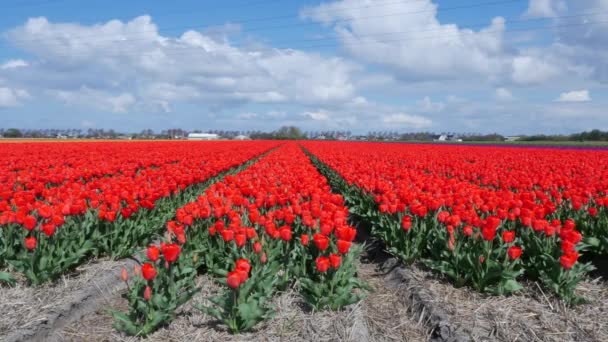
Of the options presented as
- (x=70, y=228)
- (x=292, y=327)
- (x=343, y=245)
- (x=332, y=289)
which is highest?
(x=343, y=245)

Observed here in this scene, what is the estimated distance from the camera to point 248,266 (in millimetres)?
3580

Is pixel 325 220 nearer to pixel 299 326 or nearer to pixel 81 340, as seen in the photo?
pixel 299 326

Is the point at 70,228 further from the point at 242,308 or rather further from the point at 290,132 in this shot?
the point at 290,132

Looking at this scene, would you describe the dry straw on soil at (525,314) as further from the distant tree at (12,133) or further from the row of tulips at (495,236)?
the distant tree at (12,133)

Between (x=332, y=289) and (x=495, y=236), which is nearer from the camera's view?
(x=332, y=289)

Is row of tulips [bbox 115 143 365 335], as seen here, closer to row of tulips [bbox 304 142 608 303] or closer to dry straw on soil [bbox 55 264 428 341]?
dry straw on soil [bbox 55 264 428 341]

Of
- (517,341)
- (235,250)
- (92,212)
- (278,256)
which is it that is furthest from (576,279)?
(92,212)

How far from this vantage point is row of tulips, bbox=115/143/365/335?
3988 mm

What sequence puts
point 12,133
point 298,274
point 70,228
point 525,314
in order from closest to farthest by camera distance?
1. point 525,314
2. point 298,274
3. point 70,228
4. point 12,133

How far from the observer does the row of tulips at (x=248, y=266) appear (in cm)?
399

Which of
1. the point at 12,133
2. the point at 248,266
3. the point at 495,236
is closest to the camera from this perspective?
the point at 248,266

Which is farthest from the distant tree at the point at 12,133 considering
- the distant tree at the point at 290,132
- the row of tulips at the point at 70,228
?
the row of tulips at the point at 70,228

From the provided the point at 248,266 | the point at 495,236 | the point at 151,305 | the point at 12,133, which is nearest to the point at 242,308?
the point at 248,266

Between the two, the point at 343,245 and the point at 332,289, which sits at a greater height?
the point at 343,245
